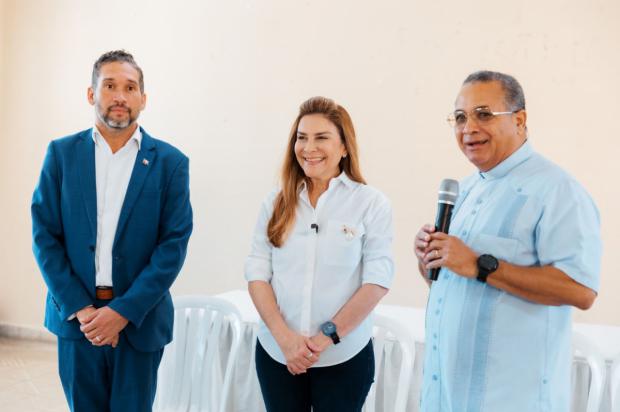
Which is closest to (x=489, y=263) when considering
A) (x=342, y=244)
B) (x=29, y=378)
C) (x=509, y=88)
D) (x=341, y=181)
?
(x=509, y=88)

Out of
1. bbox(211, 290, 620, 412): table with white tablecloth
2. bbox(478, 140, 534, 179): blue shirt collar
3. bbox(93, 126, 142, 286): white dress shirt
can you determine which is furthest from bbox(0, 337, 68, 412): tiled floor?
bbox(478, 140, 534, 179): blue shirt collar

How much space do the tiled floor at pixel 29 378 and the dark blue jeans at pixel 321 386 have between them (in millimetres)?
2540

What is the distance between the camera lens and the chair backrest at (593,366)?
205cm

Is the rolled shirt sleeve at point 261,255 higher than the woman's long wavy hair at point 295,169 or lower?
lower

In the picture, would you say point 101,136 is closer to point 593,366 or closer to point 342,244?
point 342,244

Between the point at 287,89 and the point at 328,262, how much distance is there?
3.13 m

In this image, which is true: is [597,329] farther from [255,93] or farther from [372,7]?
[255,93]

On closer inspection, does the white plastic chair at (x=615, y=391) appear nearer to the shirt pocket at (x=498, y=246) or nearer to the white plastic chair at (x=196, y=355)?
the shirt pocket at (x=498, y=246)

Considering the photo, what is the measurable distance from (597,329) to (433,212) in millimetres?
1591

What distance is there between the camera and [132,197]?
2.03 metres

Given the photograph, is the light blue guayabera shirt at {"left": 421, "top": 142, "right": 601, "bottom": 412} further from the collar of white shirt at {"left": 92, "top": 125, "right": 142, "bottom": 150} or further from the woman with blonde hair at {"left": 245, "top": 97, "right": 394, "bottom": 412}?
the collar of white shirt at {"left": 92, "top": 125, "right": 142, "bottom": 150}

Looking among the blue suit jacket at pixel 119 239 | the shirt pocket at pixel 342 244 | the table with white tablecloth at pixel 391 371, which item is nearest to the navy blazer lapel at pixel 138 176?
the blue suit jacket at pixel 119 239

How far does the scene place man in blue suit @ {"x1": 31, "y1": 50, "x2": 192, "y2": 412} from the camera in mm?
1979

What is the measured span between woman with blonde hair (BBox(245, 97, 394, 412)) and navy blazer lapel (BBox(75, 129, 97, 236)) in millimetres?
594
